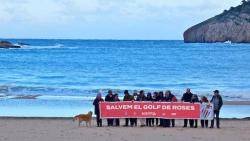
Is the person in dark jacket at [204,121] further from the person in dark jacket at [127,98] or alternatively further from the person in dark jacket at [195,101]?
the person in dark jacket at [127,98]

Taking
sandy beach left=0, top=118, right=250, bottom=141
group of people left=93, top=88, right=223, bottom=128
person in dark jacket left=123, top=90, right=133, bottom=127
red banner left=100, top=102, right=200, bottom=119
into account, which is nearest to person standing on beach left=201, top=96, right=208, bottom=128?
group of people left=93, top=88, right=223, bottom=128

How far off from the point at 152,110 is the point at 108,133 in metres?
2.65

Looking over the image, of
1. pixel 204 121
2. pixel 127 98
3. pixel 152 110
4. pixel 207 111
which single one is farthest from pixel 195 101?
pixel 127 98

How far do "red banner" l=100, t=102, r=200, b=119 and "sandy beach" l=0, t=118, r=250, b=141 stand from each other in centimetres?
59

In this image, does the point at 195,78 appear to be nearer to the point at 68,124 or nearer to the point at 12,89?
the point at 12,89

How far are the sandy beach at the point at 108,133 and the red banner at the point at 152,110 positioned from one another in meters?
0.59

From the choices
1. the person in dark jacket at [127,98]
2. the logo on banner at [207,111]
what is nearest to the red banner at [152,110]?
the logo on banner at [207,111]

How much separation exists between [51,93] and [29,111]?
13419 millimetres

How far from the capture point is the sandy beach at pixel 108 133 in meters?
20.8

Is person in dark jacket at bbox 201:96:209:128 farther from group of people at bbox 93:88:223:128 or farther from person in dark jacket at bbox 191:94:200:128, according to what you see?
person in dark jacket at bbox 191:94:200:128

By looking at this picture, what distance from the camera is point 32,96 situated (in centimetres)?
4200

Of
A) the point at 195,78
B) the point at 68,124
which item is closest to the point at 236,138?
the point at 68,124

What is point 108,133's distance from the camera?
72.1 ft

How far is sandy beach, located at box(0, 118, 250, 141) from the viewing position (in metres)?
20.8
